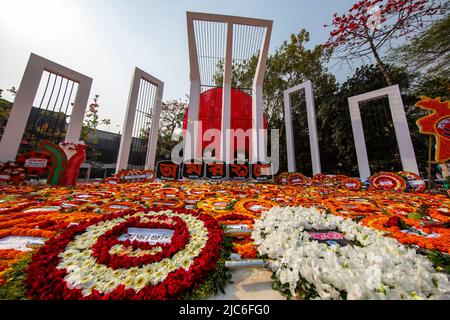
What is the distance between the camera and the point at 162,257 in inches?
45.3

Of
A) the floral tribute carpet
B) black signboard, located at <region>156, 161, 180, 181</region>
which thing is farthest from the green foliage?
black signboard, located at <region>156, 161, 180, 181</region>

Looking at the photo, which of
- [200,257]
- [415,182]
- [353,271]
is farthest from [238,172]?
[353,271]

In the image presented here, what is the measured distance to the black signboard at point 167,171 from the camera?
6121 mm

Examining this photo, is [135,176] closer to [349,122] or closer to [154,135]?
[154,135]

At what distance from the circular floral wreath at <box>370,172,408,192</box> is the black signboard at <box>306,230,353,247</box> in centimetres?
485

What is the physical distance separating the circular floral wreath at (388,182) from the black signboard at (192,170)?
537 cm

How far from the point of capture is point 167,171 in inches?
242

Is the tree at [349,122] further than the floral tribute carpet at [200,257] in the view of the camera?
Yes

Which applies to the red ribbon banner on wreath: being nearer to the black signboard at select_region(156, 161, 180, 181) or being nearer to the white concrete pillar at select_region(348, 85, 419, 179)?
the white concrete pillar at select_region(348, 85, 419, 179)

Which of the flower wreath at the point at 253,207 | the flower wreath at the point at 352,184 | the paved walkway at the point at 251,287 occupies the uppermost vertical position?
the flower wreath at the point at 352,184

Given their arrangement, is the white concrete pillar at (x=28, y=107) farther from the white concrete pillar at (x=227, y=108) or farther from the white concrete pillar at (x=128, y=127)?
the white concrete pillar at (x=227, y=108)

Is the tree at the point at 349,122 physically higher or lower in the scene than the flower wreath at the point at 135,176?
higher

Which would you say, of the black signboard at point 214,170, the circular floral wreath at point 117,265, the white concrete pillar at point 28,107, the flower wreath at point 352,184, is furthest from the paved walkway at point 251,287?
the white concrete pillar at point 28,107
